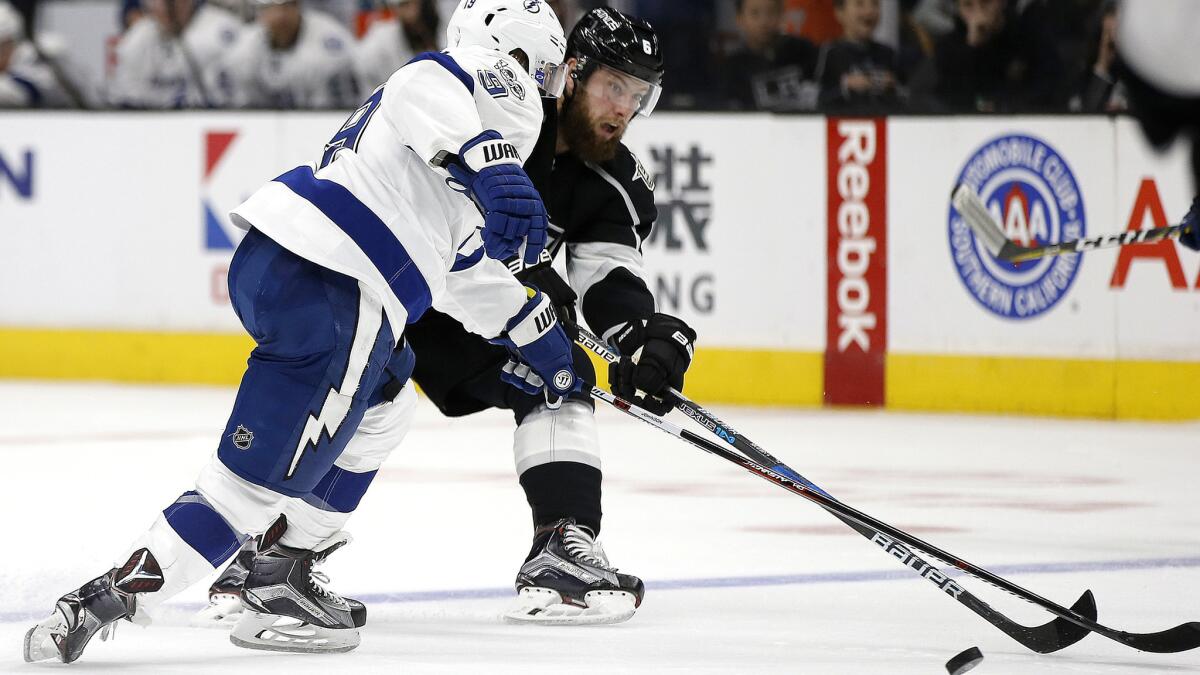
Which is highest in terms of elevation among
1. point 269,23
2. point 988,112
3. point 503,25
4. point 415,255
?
point 269,23

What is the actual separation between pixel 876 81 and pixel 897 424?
1.22 metres

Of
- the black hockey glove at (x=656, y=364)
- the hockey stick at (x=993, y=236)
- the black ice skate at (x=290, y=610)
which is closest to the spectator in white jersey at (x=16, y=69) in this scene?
the hockey stick at (x=993, y=236)

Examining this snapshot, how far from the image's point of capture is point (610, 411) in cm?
658

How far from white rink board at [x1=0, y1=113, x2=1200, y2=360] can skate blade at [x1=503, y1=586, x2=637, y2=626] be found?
336cm

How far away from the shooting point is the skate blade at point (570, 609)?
10.5 feet

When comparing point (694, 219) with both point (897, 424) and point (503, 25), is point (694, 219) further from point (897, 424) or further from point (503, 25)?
point (503, 25)

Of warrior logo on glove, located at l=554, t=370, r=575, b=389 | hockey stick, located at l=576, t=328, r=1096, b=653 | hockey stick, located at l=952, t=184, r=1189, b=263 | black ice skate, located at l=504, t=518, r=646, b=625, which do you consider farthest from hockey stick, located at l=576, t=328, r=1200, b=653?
hockey stick, located at l=952, t=184, r=1189, b=263

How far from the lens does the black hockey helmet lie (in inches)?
130

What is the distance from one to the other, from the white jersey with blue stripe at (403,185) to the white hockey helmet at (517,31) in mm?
60

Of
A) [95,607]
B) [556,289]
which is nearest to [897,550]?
[556,289]

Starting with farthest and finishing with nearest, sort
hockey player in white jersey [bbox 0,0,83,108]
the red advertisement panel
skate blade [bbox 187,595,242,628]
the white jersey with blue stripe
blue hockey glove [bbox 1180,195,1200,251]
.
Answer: hockey player in white jersey [bbox 0,0,83,108] < the red advertisement panel < blue hockey glove [bbox 1180,195,1200,251] < skate blade [bbox 187,595,242,628] < the white jersey with blue stripe

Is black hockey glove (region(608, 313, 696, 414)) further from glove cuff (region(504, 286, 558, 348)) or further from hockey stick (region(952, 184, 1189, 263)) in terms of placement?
hockey stick (region(952, 184, 1189, 263))

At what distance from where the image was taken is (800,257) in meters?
6.60

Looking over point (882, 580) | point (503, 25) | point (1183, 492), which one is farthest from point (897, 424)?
point (503, 25)
